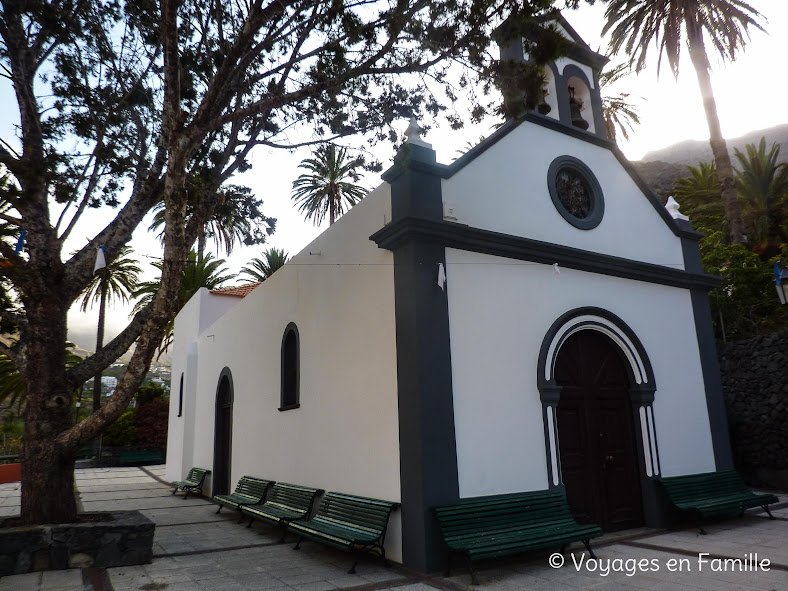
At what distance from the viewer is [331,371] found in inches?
346

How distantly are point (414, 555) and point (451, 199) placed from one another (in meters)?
4.44

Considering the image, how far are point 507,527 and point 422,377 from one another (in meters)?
1.96

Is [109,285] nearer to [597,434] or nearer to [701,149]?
[597,434]

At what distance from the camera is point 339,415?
8.39 m

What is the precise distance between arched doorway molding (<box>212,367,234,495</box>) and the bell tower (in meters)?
9.14

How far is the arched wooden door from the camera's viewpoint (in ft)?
44.3

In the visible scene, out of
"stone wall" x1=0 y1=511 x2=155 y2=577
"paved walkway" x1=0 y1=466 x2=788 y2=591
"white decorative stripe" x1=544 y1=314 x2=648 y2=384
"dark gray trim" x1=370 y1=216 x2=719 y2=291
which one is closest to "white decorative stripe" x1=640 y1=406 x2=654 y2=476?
"white decorative stripe" x1=544 y1=314 x2=648 y2=384

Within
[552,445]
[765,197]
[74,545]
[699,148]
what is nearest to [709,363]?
[552,445]

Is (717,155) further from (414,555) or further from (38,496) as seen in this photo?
(38,496)

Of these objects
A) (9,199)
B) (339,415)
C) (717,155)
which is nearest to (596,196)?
(339,415)

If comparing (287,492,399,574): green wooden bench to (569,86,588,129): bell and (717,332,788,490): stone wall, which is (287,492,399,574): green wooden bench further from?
(717,332,788,490): stone wall

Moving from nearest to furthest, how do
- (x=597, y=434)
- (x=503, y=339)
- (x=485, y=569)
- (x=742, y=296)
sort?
(x=485, y=569) < (x=503, y=339) < (x=597, y=434) < (x=742, y=296)

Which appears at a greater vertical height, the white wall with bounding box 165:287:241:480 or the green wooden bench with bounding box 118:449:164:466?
the white wall with bounding box 165:287:241:480

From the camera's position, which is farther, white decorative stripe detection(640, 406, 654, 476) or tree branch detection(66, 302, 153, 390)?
white decorative stripe detection(640, 406, 654, 476)
